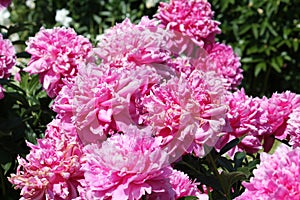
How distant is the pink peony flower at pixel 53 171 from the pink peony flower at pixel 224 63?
103 centimetres

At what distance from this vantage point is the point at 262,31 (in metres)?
4.92

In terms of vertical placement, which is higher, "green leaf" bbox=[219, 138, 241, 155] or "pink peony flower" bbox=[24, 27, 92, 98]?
"pink peony flower" bbox=[24, 27, 92, 98]

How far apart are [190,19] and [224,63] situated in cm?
23

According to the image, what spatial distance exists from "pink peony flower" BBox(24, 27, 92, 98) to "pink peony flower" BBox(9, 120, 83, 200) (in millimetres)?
401

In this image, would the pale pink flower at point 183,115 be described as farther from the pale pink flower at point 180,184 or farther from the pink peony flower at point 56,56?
the pink peony flower at point 56,56

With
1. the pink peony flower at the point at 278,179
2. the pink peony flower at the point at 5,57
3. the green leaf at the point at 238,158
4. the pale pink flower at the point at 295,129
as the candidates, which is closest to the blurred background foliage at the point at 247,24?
the pink peony flower at the point at 5,57

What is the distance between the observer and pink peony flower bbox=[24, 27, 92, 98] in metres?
1.97

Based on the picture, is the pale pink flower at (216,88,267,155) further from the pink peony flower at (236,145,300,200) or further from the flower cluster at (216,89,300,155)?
the pink peony flower at (236,145,300,200)

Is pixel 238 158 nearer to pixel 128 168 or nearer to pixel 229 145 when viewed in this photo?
pixel 229 145

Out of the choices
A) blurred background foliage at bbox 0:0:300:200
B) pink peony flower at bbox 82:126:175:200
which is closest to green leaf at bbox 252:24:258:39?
blurred background foliage at bbox 0:0:300:200

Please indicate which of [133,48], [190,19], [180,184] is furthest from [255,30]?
[180,184]

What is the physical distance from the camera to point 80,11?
213 inches

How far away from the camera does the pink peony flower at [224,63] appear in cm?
251

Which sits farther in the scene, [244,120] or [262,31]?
[262,31]
